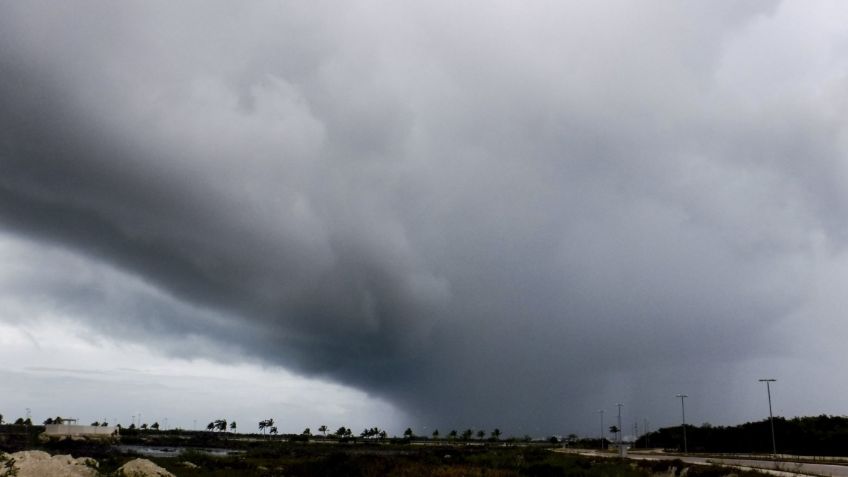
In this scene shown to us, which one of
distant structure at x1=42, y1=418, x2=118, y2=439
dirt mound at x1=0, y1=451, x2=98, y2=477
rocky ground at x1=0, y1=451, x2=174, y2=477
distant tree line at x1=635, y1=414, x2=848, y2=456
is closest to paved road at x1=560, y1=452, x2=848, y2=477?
distant tree line at x1=635, y1=414, x2=848, y2=456

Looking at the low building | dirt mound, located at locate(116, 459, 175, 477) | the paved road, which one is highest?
the paved road

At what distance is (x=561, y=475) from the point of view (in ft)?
175

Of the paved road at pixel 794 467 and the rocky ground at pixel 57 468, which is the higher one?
the paved road at pixel 794 467

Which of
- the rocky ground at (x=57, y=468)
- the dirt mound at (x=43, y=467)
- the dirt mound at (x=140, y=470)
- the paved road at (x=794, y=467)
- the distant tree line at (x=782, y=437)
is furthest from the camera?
the distant tree line at (x=782, y=437)

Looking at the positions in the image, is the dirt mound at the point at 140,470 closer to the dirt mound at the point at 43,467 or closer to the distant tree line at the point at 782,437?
the dirt mound at the point at 43,467

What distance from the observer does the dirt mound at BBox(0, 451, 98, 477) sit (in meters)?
39.4

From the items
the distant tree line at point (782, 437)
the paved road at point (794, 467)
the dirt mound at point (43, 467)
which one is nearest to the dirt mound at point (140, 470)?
the dirt mound at point (43, 467)

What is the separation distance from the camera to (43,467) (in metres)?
40.6

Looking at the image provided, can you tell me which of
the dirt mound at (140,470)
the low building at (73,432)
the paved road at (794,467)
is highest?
the paved road at (794,467)

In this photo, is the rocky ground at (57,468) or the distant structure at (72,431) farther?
the distant structure at (72,431)

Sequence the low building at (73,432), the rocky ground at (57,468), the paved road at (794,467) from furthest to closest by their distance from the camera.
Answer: the low building at (73,432) → the paved road at (794,467) → the rocky ground at (57,468)

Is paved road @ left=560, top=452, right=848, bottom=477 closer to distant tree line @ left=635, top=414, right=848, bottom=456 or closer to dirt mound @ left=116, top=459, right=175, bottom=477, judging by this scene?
distant tree line @ left=635, top=414, right=848, bottom=456

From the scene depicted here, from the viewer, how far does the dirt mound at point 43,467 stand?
129ft

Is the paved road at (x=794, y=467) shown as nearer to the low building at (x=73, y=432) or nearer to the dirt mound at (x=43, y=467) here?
the dirt mound at (x=43, y=467)
